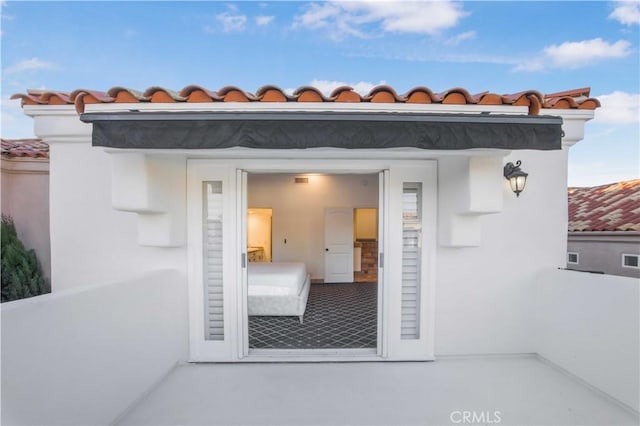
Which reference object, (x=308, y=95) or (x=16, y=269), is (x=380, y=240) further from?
(x=16, y=269)

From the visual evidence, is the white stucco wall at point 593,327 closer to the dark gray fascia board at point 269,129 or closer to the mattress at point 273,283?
the dark gray fascia board at point 269,129

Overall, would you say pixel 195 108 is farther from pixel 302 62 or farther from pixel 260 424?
pixel 302 62

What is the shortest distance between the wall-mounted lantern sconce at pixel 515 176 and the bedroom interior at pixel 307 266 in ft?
11.0

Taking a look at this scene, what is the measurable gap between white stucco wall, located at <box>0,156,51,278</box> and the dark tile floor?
4429 millimetres

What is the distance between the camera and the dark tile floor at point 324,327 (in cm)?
462

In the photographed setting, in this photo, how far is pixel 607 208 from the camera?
7.74 m

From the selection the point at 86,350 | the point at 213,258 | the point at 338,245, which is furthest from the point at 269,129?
the point at 338,245

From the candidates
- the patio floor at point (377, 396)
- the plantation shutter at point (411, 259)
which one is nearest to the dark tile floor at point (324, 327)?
the patio floor at point (377, 396)

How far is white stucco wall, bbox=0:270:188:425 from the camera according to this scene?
1.83 m

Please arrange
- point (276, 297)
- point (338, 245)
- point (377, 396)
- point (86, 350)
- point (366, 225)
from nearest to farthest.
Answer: point (86, 350)
point (377, 396)
point (276, 297)
point (338, 245)
point (366, 225)

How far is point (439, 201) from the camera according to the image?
4051 mm

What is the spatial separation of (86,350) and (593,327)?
5544 millimetres

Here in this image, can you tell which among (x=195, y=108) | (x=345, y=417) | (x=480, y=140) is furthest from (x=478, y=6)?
(x=345, y=417)

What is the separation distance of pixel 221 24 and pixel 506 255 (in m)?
7.37
